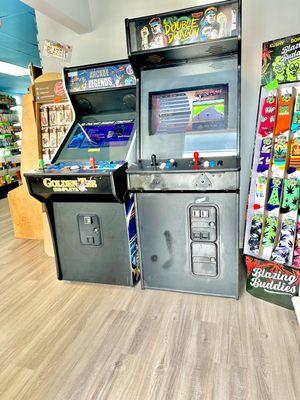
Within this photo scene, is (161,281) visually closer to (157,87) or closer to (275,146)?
(275,146)

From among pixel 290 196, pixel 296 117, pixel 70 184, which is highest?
pixel 296 117

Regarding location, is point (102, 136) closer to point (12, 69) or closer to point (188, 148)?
point (188, 148)

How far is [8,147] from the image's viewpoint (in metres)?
7.00

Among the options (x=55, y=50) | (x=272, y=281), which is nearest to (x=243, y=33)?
(x=55, y=50)

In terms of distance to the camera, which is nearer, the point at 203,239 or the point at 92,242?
the point at 203,239

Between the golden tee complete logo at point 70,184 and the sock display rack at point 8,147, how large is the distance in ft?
15.0

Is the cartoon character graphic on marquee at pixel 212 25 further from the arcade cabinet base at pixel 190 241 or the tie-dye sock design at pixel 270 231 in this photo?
the tie-dye sock design at pixel 270 231

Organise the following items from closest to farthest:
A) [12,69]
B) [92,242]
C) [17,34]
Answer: [92,242], [17,34], [12,69]

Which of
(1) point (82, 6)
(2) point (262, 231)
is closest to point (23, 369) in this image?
(2) point (262, 231)

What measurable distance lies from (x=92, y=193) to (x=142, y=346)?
1012 millimetres

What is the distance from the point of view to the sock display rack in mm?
6230

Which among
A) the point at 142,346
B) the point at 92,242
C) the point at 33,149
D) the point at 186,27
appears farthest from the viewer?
the point at 33,149

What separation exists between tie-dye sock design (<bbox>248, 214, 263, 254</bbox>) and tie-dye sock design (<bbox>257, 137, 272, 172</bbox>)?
35 cm

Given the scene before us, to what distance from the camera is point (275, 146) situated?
6.34 ft
